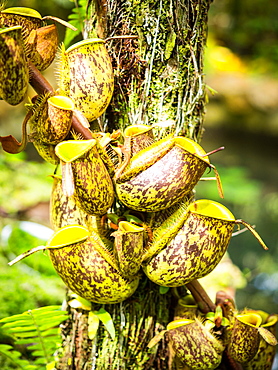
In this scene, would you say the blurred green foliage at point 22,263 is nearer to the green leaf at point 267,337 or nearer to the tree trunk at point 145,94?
the tree trunk at point 145,94

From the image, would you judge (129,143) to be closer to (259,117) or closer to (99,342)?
(99,342)

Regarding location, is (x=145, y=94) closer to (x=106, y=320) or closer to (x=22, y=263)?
(x=106, y=320)

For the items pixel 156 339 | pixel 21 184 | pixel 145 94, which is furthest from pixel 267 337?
pixel 21 184

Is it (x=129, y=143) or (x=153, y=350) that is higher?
(x=129, y=143)

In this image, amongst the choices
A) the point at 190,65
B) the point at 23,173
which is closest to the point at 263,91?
the point at 23,173

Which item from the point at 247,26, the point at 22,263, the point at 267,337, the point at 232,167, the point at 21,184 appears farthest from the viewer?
the point at 247,26

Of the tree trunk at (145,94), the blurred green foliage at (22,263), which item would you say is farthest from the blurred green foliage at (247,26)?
the tree trunk at (145,94)
